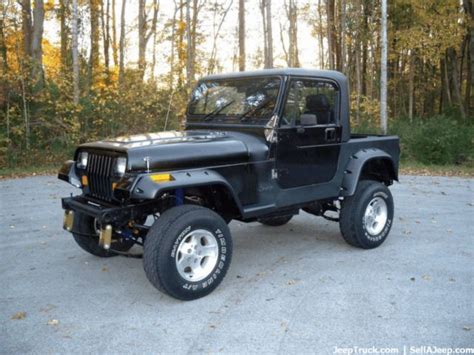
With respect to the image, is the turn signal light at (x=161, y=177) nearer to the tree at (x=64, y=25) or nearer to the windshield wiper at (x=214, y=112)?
the windshield wiper at (x=214, y=112)

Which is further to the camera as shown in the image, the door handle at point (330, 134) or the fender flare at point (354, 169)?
the fender flare at point (354, 169)

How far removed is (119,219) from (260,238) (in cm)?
258

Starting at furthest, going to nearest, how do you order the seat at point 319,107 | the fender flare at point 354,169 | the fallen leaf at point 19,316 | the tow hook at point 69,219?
the fender flare at point 354,169 → the seat at point 319,107 → the tow hook at point 69,219 → the fallen leaf at point 19,316

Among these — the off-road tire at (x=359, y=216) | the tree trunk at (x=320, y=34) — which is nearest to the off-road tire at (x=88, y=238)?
the off-road tire at (x=359, y=216)

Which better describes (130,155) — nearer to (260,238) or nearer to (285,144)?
(285,144)

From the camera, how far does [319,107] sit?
521 centimetres

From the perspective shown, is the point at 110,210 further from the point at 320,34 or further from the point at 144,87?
the point at 320,34

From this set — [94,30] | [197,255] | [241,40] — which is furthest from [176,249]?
[94,30]

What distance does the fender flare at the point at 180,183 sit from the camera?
12.6ft

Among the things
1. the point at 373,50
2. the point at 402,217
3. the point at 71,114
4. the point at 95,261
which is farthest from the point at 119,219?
the point at 373,50

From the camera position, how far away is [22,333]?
358 cm

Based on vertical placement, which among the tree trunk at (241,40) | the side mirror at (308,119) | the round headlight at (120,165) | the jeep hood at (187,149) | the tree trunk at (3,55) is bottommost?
the round headlight at (120,165)

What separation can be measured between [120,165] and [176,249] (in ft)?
2.86

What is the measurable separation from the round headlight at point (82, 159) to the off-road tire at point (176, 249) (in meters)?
1.11
